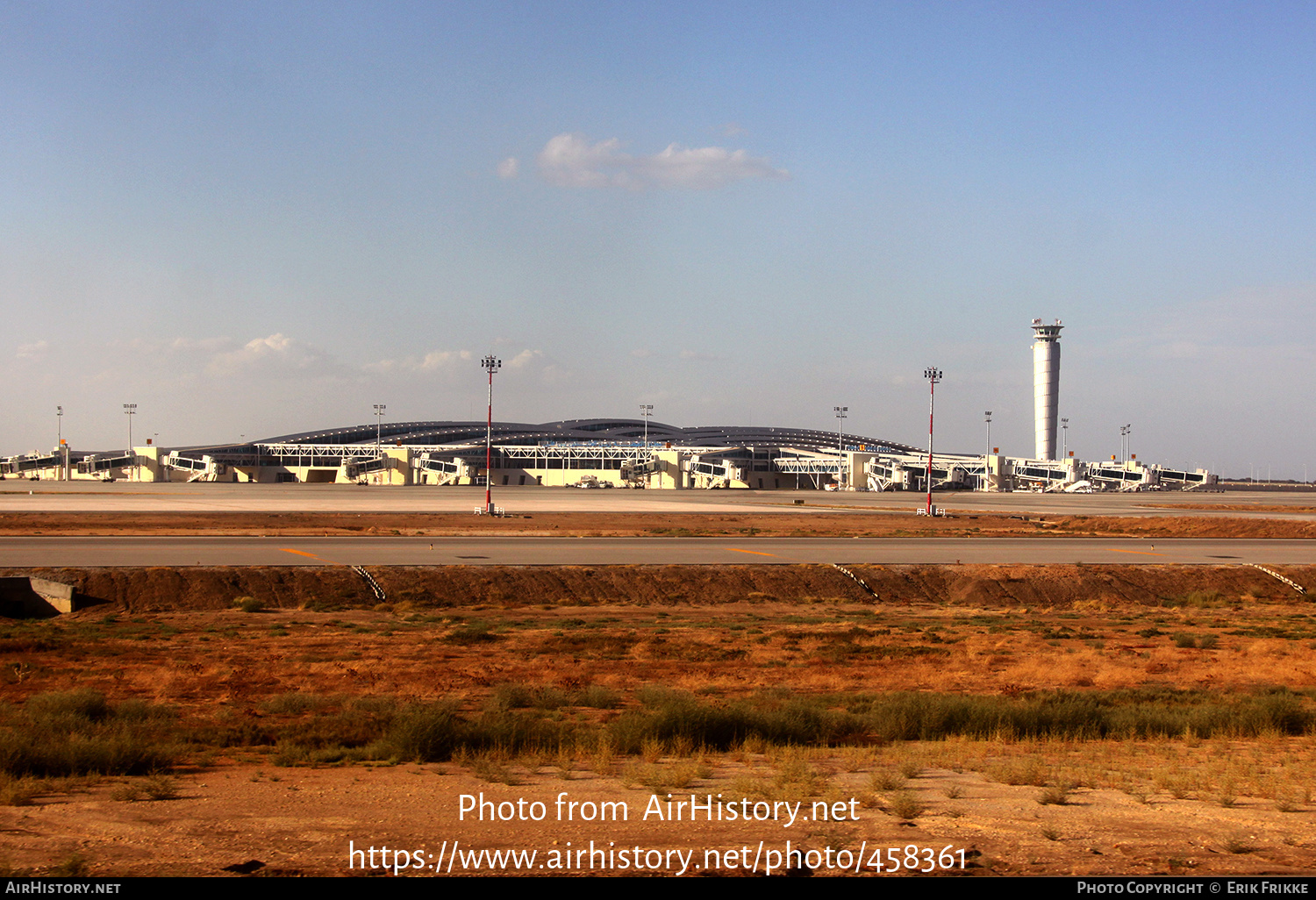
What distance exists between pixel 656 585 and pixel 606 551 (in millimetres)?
6984

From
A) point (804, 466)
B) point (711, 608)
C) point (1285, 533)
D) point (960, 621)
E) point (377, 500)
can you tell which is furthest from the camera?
point (804, 466)

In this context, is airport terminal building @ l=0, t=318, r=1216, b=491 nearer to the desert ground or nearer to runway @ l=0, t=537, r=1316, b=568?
runway @ l=0, t=537, r=1316, b=568

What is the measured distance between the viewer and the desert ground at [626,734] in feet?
28.3

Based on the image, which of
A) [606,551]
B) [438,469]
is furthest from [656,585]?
[438,469]

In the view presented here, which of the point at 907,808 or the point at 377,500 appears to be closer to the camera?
the point at 907,808

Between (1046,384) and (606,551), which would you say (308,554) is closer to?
(606,551)

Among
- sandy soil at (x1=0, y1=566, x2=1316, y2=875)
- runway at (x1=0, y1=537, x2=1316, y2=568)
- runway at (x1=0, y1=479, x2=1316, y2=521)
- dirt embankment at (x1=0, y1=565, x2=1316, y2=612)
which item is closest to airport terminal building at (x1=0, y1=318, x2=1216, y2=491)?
runway at (x1=0, y1=479, x2=1316, y2=521)

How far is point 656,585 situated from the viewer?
34.2 metres

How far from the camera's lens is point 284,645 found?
22531mm

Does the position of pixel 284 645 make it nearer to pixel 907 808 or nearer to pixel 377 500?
pixel 907 808

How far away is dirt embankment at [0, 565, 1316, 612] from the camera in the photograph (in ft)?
98.7

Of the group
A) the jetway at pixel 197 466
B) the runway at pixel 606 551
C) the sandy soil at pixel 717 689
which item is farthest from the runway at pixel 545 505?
the jetway at pixel 197 466
